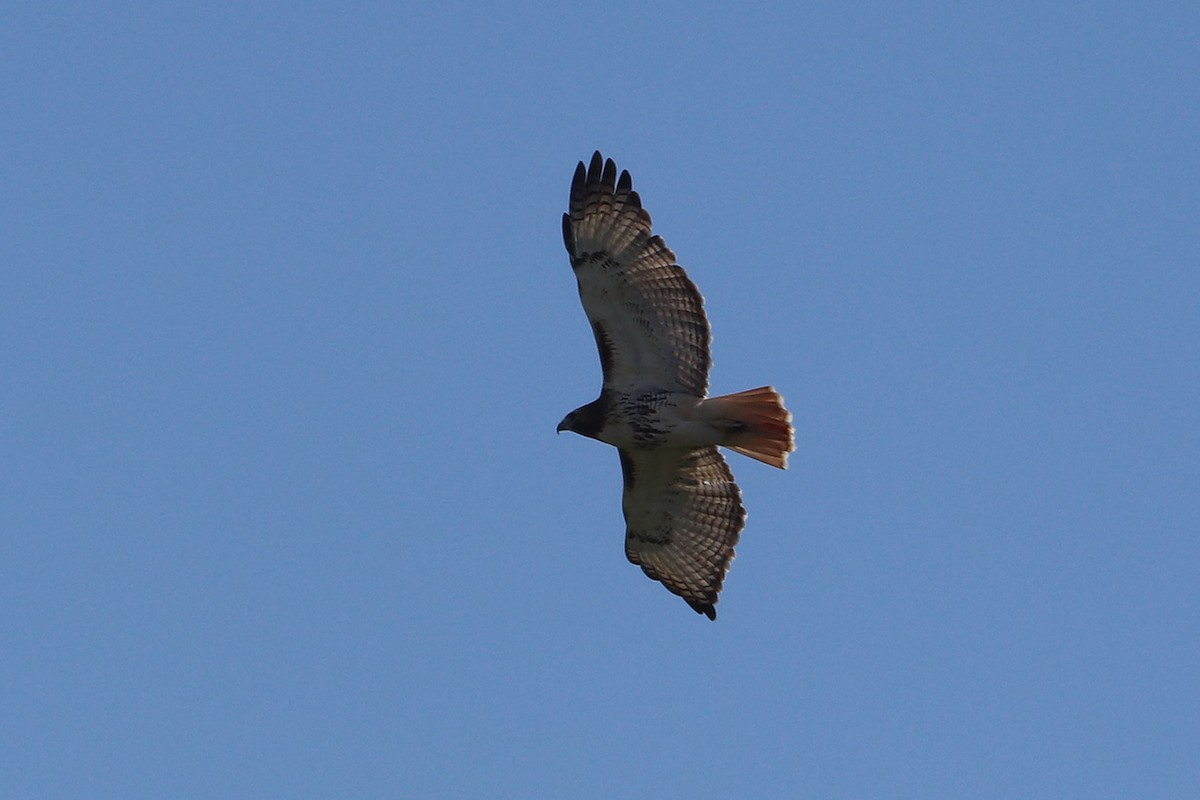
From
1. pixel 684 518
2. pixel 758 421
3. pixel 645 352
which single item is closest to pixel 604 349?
pixel 645 352

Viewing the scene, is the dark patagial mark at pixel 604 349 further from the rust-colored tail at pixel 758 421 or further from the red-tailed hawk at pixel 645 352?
the rust-colored tail at pixel 758 421

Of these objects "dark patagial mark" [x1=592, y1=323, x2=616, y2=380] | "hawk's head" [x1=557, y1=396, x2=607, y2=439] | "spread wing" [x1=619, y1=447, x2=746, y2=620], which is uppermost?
"dark patagial mark" [x1=592, y1=323, x2=616, y2=380]

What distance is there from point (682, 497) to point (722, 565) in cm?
64

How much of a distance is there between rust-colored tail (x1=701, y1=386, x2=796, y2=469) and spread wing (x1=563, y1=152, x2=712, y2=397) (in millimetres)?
281

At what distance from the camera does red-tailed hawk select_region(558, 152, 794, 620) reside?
1252 cm

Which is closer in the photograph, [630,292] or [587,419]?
[630,292]

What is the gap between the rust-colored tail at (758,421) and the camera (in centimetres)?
1252

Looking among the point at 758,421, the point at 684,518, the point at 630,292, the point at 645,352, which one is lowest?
the point at 684,518

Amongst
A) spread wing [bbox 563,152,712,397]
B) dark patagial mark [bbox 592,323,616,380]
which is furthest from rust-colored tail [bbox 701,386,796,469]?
dark patagial mark [bbox 592,323,616,380]

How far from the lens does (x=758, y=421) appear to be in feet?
41.2

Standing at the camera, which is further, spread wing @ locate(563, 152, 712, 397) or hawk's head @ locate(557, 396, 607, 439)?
Result: hawk's head @ locate(557, 396, 607, 439)

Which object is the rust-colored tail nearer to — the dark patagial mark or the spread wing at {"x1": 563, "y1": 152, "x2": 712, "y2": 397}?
the spread wing at {"x1": 563, "y1": 152, "x2": 712, "y2": 397}

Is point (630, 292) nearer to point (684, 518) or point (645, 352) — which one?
point (645, 352)

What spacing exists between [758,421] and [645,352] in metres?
0.89
